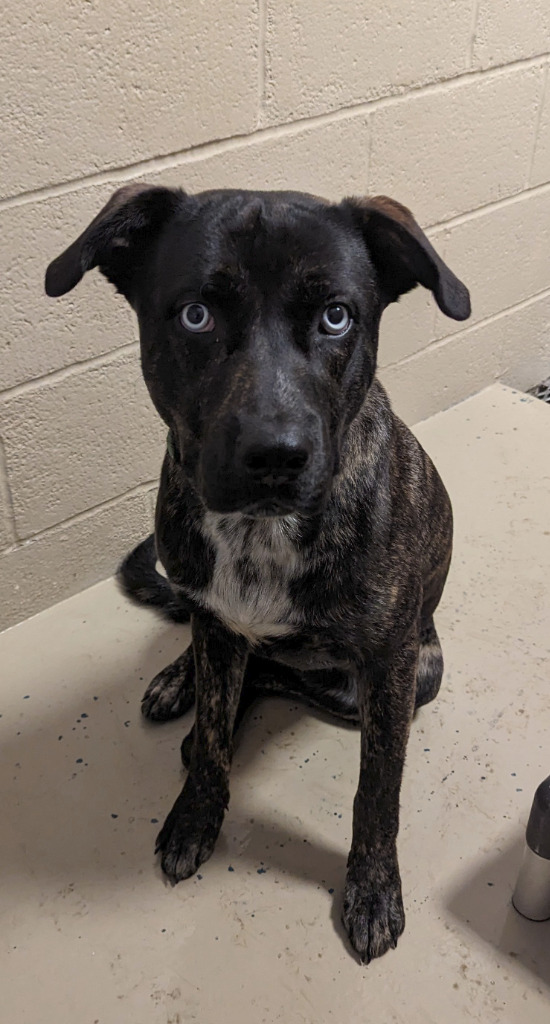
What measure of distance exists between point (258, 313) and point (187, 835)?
104 centimetres

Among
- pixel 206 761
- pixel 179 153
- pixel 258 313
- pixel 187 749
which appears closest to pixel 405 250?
pixel 258 313

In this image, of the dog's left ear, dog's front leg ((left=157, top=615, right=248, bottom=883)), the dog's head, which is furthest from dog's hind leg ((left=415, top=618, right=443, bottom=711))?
the dog's left ear

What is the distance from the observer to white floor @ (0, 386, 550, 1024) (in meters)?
1.60

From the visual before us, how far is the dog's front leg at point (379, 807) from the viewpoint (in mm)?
1611

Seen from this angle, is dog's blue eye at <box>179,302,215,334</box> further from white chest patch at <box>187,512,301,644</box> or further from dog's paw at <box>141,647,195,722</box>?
dog's paw at <box>141,647,195,722</box>

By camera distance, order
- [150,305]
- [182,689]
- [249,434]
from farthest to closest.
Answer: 1. [182,689]
2. [150,305]
3. [249,434]

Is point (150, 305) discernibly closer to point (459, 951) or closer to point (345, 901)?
point (345, 901)

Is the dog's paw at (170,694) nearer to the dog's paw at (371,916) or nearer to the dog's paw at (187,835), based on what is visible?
the dog's paw at (187,835)

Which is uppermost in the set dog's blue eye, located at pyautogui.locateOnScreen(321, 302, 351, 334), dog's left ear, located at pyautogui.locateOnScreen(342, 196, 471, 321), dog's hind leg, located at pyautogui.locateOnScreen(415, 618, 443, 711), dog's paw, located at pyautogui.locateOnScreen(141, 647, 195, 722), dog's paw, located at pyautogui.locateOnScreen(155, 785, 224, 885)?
dog's left ear, located at pyautogui.locateOnScreen(342, 196, 471, 321)

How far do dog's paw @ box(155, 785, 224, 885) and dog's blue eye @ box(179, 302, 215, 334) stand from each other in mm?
955

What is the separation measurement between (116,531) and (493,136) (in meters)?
1.71

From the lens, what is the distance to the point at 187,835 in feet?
5.89

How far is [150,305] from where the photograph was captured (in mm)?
1453

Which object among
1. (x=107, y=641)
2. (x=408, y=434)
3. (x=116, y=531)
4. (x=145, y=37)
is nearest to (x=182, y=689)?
(x=107, y=641)
